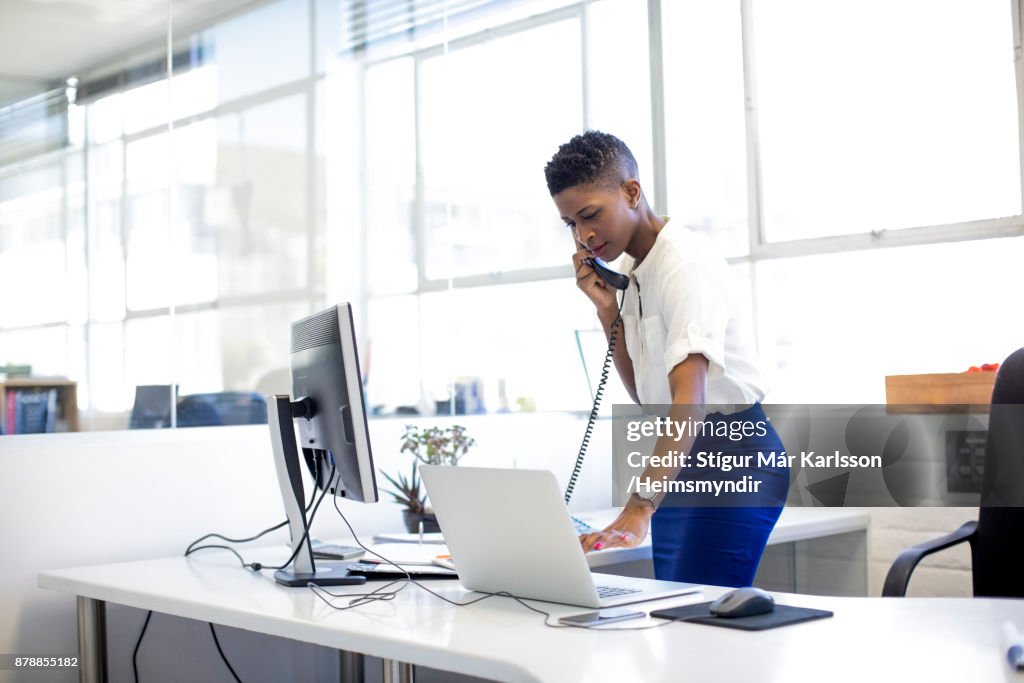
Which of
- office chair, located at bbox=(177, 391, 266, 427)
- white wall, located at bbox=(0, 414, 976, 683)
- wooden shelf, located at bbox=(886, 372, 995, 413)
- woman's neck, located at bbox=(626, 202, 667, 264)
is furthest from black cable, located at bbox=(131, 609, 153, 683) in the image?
wooden shelf, located at bbox=(886, 372, 995, 413)

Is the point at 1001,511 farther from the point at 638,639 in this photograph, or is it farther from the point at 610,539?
the point at 638,639

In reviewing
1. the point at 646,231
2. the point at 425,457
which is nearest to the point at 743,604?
the point at 646,231

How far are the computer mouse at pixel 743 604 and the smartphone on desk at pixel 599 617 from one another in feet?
0.41

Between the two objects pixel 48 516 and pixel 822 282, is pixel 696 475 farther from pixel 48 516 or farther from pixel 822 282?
pixel 822 282

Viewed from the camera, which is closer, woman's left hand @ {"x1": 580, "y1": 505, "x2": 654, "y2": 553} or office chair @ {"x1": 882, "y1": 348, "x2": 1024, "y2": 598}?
woman's left hand @ {"x1": 580, "y1": 505, "x2": 654, "y2": 553}

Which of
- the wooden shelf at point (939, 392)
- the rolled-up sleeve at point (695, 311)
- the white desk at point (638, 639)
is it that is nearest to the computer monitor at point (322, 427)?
the white desk at point (638, 639)

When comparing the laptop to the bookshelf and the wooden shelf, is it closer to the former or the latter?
the bookshelf

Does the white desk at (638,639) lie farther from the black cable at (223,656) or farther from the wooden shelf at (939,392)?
the wooden shelf at (939,392)

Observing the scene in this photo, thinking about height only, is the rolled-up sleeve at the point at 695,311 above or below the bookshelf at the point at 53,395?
above

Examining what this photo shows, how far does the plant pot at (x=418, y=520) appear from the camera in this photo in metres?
2.80

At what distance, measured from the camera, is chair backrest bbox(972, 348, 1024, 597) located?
2.25 metres

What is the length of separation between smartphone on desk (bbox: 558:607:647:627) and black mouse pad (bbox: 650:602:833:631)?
0.12 feet

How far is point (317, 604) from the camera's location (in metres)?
1.84

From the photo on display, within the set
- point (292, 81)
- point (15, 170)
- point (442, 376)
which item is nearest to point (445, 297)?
point (442, 376)
